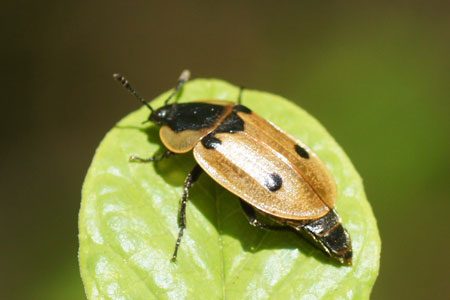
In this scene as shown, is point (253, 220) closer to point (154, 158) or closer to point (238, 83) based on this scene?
point (154, 158)

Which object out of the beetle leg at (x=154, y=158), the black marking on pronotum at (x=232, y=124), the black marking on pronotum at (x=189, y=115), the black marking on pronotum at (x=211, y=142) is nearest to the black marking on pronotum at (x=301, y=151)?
the black marking on pronotum at (x=232, y=124)

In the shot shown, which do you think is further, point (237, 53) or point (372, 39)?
point (237, 53)

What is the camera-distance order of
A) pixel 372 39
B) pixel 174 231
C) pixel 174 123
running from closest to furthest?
1. pixel 174 231
2. pixel 174 123
3. pixel 372 39

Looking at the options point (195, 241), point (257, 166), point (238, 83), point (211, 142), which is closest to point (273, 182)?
point (257, 166)

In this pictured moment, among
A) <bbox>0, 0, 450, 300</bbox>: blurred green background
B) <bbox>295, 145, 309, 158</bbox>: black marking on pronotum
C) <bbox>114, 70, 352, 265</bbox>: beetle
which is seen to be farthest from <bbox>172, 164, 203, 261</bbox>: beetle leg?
<bbox>0, 0, 450, 300</bbox>: blurred green background
